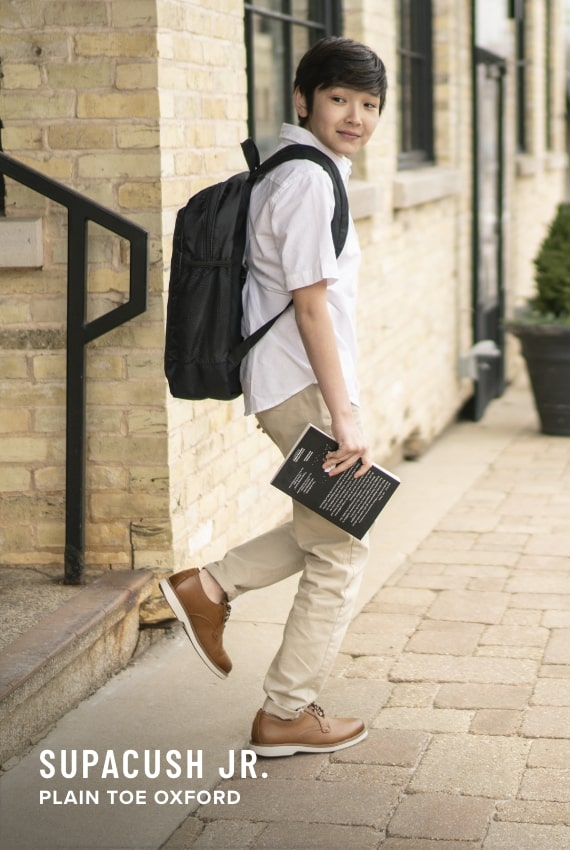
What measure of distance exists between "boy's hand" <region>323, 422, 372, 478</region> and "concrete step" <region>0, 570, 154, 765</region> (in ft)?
3.17

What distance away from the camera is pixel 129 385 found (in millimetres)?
4289

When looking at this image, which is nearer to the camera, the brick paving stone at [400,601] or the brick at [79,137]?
the brick at [79,137]

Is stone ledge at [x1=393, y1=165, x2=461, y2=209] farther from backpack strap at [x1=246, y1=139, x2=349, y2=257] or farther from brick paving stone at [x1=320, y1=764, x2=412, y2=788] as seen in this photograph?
brick paving stone at [x1=320, y1=764, x2=412, y2=788]

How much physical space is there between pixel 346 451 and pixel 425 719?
3.14ft

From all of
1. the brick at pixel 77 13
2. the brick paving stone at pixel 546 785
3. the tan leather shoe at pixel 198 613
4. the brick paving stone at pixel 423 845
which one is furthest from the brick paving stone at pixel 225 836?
the brick at pixel 77 13

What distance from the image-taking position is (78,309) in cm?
414

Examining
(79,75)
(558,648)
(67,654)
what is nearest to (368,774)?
(67,654)

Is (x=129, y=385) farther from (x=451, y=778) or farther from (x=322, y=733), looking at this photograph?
(x=451, y=778)

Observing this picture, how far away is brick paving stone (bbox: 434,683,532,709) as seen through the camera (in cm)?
392

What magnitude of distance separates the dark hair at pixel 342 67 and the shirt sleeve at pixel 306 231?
272mm

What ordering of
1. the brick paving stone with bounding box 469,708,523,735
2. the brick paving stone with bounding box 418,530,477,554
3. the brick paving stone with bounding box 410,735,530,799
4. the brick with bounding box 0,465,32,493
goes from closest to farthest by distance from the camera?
the brick paving stone with bounding box 410,735,530,799
the brick paving stone with bounding box 469,708,523,735
the brick with bounding box 0,465,32,493
the brick paving stone with bounding box 418,530,477,554

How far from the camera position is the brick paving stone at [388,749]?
11.7ft

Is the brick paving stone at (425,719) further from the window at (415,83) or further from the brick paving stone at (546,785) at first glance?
the window at (415,83)

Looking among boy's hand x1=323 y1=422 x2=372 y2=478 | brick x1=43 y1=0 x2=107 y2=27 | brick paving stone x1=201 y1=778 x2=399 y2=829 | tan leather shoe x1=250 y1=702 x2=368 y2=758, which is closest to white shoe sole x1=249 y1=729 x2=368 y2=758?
tan leather shoe x1=250 y1=702 x2=368 y2=758
